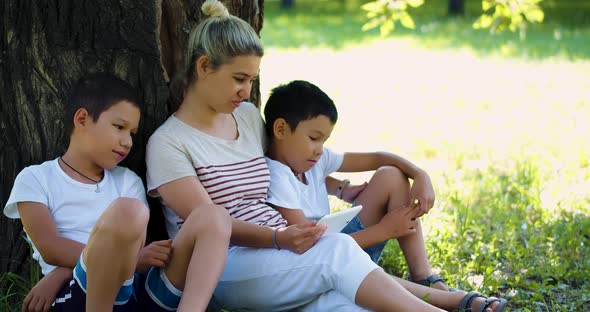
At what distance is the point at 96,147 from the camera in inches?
128

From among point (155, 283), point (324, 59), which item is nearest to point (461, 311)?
point (155, 283)

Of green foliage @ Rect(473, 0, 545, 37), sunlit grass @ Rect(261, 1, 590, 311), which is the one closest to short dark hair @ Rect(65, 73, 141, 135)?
sunlit grass @ Rect(261, 1, 590, 311)

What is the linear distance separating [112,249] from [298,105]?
3.56ft

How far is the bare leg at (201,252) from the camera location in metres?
2.98

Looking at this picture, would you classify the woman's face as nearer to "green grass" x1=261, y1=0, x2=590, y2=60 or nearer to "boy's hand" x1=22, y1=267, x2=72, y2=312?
"boy's hand" x1=22, y1=267, x2=72, y2=312

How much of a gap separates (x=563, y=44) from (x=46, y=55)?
9977 mm

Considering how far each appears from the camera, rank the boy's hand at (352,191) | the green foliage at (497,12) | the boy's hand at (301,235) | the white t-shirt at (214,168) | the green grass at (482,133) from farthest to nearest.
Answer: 1. the green foliage at (497,12)
2. the green grass at (482,133)
3. the boy's hand at (352,191)
4. the white t-shirt at (214,168)
5. the boy's hand at (301,235)

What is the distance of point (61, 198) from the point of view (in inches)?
126

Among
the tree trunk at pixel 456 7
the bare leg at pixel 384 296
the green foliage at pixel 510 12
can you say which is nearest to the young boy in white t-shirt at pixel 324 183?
the bare leg at pixel 384 296

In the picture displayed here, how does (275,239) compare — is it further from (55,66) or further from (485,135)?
(485,135)

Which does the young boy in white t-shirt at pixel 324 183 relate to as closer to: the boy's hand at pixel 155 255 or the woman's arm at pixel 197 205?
the woman's arm at pixel 197 205

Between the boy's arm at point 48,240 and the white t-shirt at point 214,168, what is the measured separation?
1.24 feet

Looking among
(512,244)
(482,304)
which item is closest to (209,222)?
(482,304)

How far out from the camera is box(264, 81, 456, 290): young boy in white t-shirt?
11.8 feet
